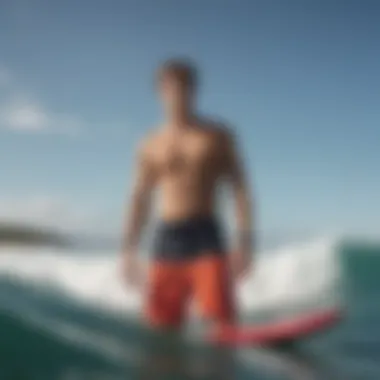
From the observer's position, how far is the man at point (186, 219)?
49.8 inches

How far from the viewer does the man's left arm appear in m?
1.27

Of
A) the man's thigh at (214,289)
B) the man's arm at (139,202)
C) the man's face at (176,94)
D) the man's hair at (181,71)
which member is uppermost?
the man's hair at (181,71)

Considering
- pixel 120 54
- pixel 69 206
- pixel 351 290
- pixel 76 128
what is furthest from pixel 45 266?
pixel 351 290

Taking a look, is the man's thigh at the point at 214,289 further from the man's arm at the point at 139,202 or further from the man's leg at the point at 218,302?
the man's arm at the point at 139,202

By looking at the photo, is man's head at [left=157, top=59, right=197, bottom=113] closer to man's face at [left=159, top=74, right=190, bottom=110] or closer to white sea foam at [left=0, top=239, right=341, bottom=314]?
man's face at [left=159, top=74, right=190, bottom=110]

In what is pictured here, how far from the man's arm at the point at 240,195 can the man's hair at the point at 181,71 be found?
4.1 inches

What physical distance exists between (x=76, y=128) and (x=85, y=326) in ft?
1.02

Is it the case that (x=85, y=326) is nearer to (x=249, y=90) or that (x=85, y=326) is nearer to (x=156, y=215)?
(x=156, y=215)

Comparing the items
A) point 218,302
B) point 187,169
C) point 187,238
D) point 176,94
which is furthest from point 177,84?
point 218,302

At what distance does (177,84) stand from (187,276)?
0.99ft

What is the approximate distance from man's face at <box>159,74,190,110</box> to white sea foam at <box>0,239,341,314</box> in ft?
0.83

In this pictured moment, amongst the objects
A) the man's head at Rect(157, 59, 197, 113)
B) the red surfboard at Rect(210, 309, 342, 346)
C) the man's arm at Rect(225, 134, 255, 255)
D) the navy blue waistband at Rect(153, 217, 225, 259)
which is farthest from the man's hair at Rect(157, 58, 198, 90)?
the red surfboard at Rect(210, 309, 342, 346)

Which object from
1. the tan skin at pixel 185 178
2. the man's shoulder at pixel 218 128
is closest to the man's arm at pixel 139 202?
the tan skin at pixel 185 178

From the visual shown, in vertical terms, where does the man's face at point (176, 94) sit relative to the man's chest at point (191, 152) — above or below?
above
